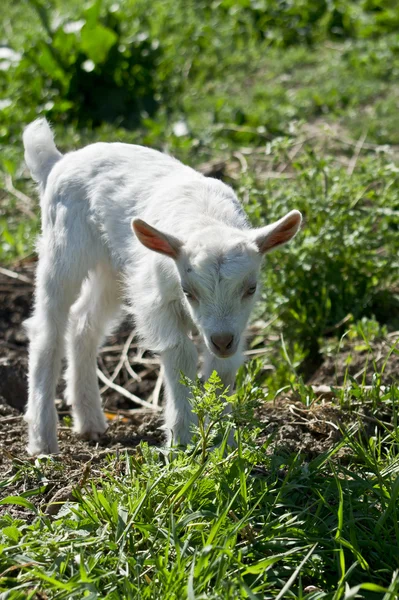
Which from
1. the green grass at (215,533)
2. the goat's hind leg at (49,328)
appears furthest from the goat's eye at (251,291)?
the goat's hind leg at (49,328)

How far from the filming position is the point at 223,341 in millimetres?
3965

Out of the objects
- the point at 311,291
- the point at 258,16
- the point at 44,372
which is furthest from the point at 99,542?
the point at 258,16

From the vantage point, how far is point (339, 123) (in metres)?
9.62

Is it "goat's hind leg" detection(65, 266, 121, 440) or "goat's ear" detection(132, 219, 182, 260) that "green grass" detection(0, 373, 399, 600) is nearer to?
"goat's ear" detection(132, 219, 182, 260)

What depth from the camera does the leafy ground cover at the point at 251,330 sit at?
3492mm

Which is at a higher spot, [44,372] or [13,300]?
[44,372]

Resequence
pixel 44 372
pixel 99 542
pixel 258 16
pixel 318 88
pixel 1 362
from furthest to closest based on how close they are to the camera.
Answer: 1. pixel 258 16
2. pixel 318 88
3. pixel 1 362
4. pixel 44 372
5. pixel 99 542

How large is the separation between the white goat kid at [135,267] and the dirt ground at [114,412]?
258mm

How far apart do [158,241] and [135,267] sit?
1.82 ft

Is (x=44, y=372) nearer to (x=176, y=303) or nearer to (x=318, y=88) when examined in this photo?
(x=176, y=303)

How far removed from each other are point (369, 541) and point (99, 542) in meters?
1.05

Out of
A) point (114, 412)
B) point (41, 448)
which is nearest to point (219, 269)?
point (41, 448)

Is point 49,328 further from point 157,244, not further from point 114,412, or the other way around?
point 157,244

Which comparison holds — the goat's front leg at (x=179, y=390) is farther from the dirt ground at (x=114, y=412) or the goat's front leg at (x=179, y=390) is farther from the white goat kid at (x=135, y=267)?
the dirt ground at (x=114, y=412)
